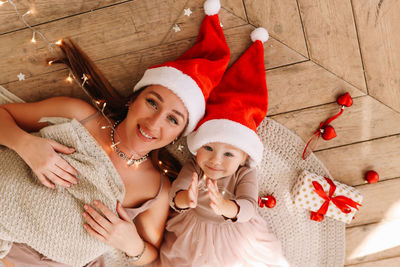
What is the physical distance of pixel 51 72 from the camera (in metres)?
1.31

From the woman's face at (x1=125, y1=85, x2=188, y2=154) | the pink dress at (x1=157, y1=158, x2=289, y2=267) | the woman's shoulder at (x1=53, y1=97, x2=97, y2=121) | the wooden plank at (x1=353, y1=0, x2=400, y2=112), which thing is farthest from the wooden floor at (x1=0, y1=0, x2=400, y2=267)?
the pink dress at (x1=157, y1=158, x2=289, y2=267)

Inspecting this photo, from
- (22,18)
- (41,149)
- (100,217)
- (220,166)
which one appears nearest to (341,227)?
(220,166)

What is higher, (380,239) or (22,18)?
(22,18)

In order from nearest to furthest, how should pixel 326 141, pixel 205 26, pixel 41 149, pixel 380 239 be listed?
pixel 41 149 < pixel 205 26 < pixel 326 141 < pixel 380 239

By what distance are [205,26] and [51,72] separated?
678mm

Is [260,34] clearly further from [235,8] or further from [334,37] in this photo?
[334,37]

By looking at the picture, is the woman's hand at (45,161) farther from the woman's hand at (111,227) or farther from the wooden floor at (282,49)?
the wooden floor at (282,49)

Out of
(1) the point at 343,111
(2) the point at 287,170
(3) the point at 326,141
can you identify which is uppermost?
(1) the point at 343,111

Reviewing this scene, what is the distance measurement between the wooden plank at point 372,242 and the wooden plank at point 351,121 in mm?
443

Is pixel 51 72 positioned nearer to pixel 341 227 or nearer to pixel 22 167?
pixel 22 167

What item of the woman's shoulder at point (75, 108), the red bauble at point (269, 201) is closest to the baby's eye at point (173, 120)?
the woman's shoulder at point (75, 108)

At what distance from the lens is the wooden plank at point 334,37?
123cm

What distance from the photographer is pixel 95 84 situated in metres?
1.28

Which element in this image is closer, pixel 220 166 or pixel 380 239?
pixel 220 166
